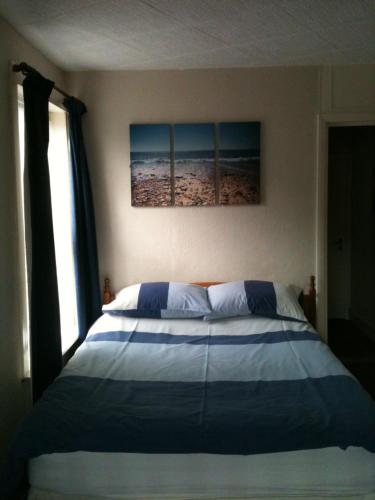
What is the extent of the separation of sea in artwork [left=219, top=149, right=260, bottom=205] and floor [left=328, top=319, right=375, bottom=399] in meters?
1.63

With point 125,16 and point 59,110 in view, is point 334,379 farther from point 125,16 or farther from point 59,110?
point 59,110

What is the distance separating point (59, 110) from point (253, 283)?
6.22 feet

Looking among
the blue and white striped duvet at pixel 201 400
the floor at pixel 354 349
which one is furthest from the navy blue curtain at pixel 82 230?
the floor at pixel 354 349

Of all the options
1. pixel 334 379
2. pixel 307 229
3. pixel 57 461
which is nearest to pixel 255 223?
pixel 307 229

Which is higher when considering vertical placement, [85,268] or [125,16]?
[125,16]

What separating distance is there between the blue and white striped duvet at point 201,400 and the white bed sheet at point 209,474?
1.7 inches

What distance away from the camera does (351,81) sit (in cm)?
339

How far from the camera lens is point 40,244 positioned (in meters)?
2.54

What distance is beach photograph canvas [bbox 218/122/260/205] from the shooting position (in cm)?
344

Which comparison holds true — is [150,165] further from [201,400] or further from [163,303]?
[201,400]

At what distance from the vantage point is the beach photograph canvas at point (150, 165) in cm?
346

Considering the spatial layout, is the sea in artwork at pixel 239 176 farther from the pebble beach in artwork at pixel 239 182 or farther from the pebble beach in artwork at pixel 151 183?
the pebble beach in artwork at pixel 151 183

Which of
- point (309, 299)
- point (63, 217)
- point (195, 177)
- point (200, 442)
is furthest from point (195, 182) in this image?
point (200, 442)

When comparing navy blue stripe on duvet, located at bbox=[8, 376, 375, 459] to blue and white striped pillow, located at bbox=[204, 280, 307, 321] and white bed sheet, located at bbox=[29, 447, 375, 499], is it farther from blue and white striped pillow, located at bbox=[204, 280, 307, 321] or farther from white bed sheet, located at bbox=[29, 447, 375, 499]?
blue and white striped pillow, located at bbox=[204, 280, 307, 321]
